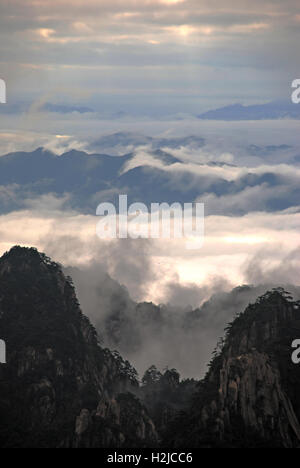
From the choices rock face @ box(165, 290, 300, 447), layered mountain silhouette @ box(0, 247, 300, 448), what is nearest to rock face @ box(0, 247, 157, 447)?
layered mountain silhouette @ box(0, 247, 300, 448)

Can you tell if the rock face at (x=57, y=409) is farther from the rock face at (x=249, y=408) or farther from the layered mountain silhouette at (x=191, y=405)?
the rock face at (x=249, y=408)

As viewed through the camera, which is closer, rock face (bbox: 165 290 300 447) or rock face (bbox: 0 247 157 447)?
rock face (bbox: 165 290 300 447)

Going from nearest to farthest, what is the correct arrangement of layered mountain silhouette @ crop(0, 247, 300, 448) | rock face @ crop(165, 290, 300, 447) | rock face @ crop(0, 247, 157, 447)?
rock face @ crop(165, 290, 300, 447) → layered mountain silhouette @ crop(0, 247, 300, 448) → rock face @ crop(0, 247, 157, 447)

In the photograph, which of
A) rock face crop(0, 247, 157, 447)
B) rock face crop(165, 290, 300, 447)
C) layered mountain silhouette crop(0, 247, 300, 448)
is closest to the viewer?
rock face crop(165, 290, 300, 447)

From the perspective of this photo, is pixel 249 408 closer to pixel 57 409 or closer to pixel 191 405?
pixel 191 405

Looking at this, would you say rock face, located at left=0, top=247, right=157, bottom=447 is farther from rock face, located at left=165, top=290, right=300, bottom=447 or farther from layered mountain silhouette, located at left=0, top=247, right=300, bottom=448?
rock face, located at left=165, top=290, right=300, bottom=447

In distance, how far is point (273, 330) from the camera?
191 metres

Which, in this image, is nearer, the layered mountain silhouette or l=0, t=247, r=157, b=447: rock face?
the layered mountain silhouette
